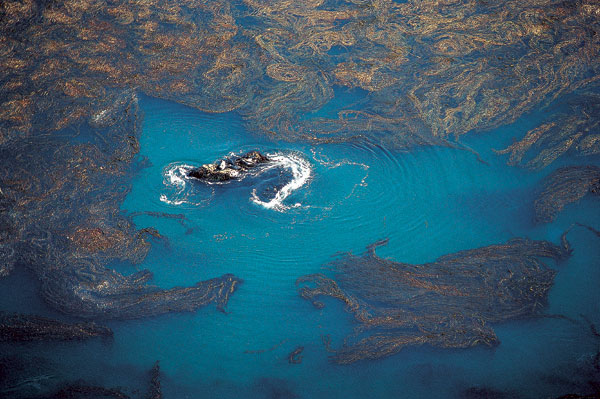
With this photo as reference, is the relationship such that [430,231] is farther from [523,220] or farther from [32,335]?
[32,335]

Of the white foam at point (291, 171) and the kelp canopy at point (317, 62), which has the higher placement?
the kelp canopy at point (317, 62)

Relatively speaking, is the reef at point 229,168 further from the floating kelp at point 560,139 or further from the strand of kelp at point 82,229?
the floating kelp at point 560,139

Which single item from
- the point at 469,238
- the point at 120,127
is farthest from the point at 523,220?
the point at 120,127

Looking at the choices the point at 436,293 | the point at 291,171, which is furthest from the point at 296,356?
the point at 291,171

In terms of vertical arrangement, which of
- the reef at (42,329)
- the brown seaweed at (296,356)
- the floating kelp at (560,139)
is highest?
the floating kelp at (560,139)

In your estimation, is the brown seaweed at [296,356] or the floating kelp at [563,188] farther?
the floating kelp at [563,188]

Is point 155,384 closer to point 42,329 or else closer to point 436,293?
point 42,329

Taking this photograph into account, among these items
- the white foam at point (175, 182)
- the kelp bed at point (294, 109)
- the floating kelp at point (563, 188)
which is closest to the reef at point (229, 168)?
the white foam at point (175, 182)
